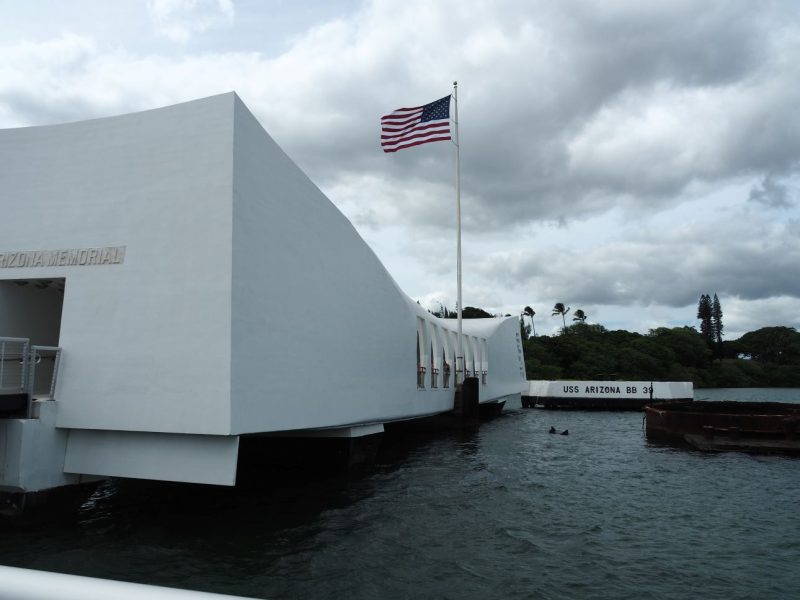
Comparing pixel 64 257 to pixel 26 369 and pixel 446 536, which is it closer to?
pixel 26 369

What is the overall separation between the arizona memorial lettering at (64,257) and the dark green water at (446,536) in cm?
435

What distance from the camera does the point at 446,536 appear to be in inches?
373

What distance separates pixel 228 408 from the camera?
9055mm

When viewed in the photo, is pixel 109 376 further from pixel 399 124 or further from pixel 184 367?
pixel 399 124

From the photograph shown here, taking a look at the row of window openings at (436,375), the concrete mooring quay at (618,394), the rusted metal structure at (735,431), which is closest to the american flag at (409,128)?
the row of window openings at (436,375)

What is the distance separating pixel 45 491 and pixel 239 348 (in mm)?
4067

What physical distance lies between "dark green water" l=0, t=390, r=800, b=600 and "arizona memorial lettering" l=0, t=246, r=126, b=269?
14.3 ft

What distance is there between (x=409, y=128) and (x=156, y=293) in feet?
40.3

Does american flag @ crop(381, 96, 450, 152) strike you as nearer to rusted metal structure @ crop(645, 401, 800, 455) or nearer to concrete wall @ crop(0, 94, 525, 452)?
concrete wall @ crop(0, 94, 525, 452)

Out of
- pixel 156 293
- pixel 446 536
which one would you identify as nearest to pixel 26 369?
pixel 156 293

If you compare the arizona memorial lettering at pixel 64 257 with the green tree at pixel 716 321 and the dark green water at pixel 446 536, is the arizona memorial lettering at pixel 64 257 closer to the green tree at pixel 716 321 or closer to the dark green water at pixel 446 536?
the dark green water at pixel 446 536

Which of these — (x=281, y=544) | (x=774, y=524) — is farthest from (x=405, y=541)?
(x=774, y=524)

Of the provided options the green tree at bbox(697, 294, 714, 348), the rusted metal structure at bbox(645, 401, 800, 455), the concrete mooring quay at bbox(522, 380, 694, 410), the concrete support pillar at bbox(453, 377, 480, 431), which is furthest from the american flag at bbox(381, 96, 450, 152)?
the green tree at bbox(697, 294, 714, 348)

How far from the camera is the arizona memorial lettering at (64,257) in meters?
10.1
